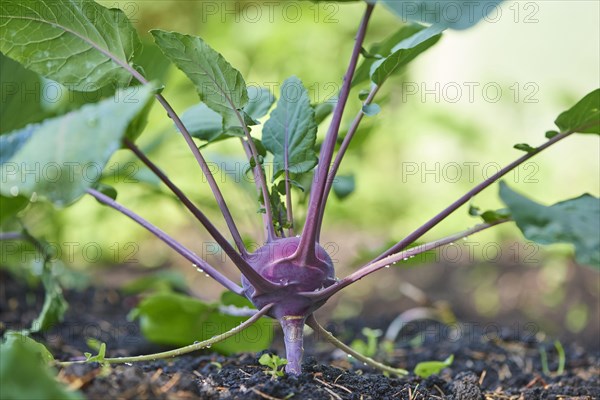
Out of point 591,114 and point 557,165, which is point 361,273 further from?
point 557,165

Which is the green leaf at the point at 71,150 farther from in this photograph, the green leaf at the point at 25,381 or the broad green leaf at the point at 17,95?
the broad green leaf at the point at 17,95

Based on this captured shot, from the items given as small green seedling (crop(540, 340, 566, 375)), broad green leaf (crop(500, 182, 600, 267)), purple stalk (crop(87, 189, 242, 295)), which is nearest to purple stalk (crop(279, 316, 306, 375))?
purple stalk (crop(87, 189, 242, 295))

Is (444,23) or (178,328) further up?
(444,23)

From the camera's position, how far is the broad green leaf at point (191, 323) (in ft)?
4.44

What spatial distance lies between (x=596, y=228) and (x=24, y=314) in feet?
4.60

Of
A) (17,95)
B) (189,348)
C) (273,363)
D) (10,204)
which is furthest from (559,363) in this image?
(17,95)

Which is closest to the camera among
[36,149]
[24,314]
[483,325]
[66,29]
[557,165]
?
[36,149]

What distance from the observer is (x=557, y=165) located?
10.6ft

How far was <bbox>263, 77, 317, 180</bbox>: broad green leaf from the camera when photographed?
97 centimetres

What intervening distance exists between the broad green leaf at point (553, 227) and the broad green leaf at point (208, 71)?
0.38 meters

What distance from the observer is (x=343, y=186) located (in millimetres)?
1443

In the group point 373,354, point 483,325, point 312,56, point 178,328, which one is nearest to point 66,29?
point 178,328

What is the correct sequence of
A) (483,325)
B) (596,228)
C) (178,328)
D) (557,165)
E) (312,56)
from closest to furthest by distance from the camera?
(596,228)
(178,328)
(483,325)
(557,165)
(312,56)

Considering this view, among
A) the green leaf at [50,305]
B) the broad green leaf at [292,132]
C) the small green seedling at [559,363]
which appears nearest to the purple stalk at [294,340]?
the broad green leaf at [292,132]
